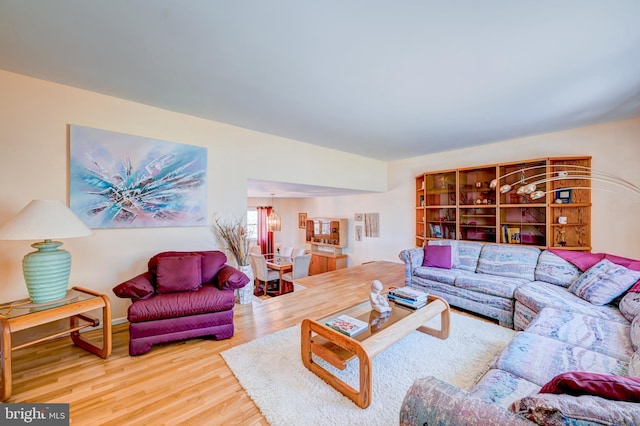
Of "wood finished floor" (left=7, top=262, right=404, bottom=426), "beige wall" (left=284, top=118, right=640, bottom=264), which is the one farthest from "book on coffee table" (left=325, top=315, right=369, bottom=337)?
"beige wall" (left=284, top=118, right=640, bottom=264)

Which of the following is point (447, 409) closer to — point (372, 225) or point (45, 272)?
point (45, 272)

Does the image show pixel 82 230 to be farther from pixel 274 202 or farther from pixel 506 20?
pixel 274 202

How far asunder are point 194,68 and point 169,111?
1255mm

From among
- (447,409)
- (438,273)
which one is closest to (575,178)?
(438,273)

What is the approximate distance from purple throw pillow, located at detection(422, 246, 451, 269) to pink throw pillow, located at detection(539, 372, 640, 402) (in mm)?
3120

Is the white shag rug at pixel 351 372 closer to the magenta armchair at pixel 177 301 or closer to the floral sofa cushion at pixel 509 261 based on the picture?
the magenta armchair at pixel 177 301

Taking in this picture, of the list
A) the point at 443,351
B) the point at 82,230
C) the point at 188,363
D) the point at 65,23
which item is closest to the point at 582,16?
the point at 443,351

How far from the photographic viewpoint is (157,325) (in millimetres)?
2375

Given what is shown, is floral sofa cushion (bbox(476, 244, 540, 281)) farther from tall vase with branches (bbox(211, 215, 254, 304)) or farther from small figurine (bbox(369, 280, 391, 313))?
tall vase with branches (bbox(211, 215, 254, 304))

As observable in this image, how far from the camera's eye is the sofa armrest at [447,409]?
890 mm

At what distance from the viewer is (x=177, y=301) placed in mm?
2445

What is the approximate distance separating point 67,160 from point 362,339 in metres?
3.38

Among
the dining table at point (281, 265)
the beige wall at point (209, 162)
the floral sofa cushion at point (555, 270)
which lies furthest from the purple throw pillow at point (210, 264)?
the floral sofa cushion at point (555, 270)

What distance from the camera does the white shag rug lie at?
66.4 inches
